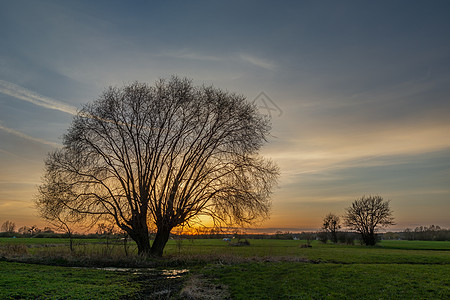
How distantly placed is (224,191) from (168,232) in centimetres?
615

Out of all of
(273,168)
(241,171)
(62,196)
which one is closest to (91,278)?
(62,196)

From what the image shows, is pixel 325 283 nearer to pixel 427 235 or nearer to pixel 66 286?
pixel 66 286

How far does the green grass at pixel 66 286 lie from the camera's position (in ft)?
37.1

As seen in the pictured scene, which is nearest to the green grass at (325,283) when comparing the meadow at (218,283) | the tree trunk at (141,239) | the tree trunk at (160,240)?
the meadow at (218,283)

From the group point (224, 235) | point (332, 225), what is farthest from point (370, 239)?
point (224, 235)

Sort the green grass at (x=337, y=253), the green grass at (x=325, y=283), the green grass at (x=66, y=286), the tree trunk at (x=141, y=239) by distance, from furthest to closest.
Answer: the green grass at (x=337, y=253)
the tree trunk at (x=141, y=239)
the green grass at (x=325, y=283)
the green grass at (x=66, y=286)

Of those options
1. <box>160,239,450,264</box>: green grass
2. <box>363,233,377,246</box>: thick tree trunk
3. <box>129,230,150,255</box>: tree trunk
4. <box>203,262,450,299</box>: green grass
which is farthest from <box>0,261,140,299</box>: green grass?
<box>363,233,377,246</box>: thick tree trunk

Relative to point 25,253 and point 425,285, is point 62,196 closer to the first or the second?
point 25,253

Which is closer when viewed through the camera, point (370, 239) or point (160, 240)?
point (160, 240)

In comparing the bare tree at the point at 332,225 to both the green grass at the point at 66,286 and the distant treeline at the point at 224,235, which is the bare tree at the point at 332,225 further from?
the green grass at the point at 66,286

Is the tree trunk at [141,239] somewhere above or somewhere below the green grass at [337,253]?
above

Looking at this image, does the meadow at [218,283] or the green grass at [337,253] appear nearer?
the meadow at [218,283]

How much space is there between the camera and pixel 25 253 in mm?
24000

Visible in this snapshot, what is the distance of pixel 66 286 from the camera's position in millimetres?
12961
